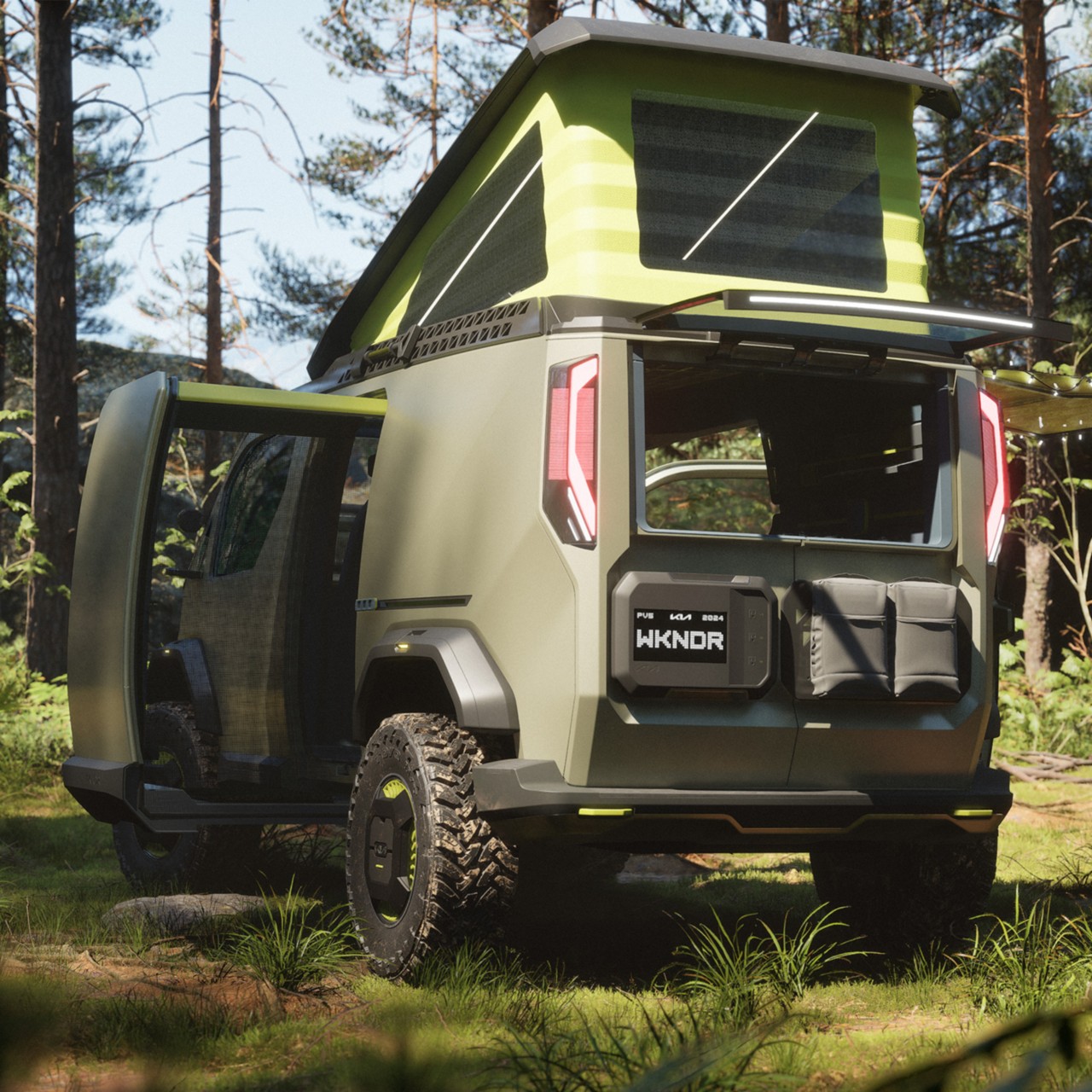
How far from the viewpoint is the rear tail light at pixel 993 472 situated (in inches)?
207

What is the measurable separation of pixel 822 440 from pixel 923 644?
147 centimetres

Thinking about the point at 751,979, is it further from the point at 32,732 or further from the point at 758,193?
the point at 32,732

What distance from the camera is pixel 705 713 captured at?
4648mm

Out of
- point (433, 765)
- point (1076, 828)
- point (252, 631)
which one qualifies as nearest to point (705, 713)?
point (433, 765)

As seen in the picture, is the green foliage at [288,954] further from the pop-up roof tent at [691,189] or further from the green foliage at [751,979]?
the pop-up roof tent at [691,189]

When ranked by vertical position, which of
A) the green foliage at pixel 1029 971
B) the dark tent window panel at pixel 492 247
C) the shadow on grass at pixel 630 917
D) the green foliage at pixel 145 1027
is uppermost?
the dark tent window panel at pixel 492 247

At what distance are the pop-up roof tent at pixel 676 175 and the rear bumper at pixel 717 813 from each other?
175 centimetres

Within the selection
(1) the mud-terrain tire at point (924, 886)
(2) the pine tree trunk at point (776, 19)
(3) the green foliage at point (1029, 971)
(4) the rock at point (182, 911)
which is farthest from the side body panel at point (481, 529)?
(2) the pine tree trunk at point (776, 19)

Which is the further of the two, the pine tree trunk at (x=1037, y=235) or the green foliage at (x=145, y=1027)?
the pine tree trunk at (x=1037, y=235)

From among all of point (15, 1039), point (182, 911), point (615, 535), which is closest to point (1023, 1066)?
point (15, 1039)

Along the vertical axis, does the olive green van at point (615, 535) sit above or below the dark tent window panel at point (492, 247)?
below

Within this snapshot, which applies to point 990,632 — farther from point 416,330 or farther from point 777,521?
point 416,330

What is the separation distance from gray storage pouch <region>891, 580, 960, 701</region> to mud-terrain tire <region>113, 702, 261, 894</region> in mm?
3629

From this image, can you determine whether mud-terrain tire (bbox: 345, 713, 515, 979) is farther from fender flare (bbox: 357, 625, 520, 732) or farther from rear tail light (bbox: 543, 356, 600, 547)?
rear tail light (bbox: 543, 356, 600, 547)
